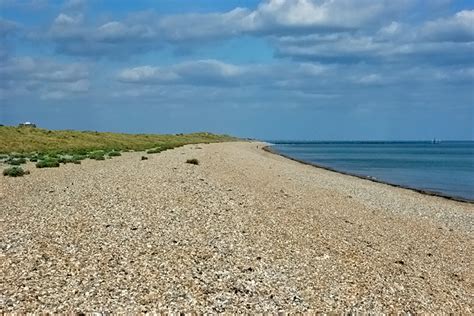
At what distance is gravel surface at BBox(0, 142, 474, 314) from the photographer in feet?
32.7

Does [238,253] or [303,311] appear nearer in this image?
[303,311]

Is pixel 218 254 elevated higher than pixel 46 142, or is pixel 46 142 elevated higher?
pixel 46 142

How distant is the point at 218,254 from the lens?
12.8 m

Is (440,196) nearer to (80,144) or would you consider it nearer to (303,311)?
(303,311)

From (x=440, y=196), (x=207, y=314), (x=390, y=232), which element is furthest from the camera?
(x=440, y=196)

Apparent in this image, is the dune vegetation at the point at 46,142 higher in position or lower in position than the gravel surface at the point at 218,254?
higher

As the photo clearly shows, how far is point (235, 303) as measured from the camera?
977cm

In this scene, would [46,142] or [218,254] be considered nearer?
[218,254]

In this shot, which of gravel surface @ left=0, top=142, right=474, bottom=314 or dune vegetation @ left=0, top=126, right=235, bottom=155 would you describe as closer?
gravel surface @ left=0, top=142, right=474, bottom=314

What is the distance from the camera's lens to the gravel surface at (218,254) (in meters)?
9.98

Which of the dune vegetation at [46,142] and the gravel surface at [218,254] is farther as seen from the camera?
the dune vegetation at [46,142]

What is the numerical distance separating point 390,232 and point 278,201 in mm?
5609

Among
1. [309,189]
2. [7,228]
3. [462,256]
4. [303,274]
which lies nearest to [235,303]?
[303,274]

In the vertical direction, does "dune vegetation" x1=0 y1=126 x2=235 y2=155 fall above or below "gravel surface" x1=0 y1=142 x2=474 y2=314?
above
